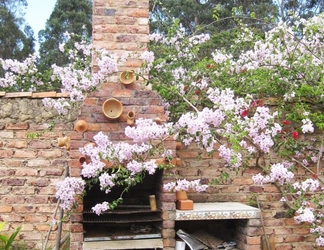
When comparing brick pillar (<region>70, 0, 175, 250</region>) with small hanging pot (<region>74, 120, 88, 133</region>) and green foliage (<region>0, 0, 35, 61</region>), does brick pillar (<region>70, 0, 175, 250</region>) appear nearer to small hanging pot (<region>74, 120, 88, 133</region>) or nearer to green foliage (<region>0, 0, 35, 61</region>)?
small hanging pot (<region>74, 120, 88, 133</region>)

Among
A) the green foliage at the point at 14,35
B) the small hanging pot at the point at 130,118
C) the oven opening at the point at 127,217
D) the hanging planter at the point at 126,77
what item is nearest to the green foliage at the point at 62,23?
the green foliage at the point at 14,35

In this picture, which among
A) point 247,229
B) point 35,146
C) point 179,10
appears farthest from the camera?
point 179,10

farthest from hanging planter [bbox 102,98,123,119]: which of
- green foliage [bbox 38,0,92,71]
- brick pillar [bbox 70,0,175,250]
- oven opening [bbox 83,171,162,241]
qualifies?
green foliage [bbox 38,0,92,71]

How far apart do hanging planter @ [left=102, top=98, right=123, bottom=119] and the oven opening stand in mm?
648

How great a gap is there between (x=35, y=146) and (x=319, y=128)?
281cm

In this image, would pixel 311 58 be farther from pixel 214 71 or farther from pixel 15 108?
pixel 15 108

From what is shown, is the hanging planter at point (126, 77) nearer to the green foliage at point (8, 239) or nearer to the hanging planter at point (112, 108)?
the hanging planter at point (112, 108)

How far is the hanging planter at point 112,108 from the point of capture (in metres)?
3.55

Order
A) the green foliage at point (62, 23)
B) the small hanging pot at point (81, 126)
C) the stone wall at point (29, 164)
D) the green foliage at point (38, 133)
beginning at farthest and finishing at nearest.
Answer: the green foliage at point (62, 23) → the stone wall at point (29, 164) → the green foliage at point (38, 133) → the small hanging pot at point (81, 126)

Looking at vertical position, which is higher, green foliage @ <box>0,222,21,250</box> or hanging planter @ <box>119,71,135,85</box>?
hanging planter @ <box>119,71,135,85</box>

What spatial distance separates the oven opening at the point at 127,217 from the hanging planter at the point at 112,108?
648 millimetres

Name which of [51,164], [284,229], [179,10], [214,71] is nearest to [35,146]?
[51,164]

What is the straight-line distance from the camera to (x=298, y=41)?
4.33 metres

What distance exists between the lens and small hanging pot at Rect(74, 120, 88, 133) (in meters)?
3.49
